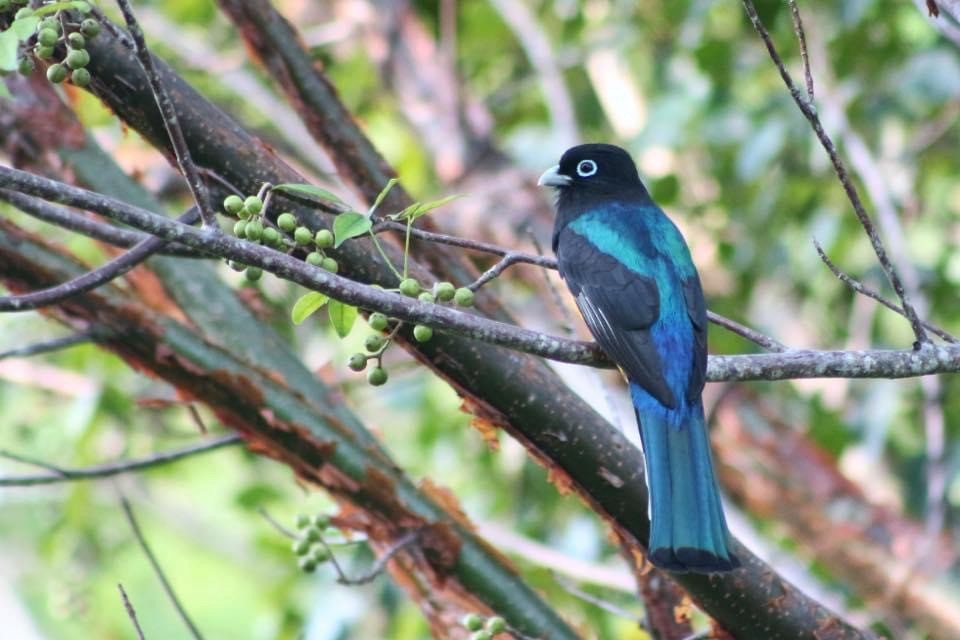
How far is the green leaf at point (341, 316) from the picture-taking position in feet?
8.87

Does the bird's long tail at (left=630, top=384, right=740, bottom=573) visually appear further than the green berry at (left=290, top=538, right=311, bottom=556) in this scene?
No

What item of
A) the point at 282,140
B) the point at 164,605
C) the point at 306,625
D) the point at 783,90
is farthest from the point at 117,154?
the point at 164,605

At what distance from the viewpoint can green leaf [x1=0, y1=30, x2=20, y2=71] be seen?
7.59ft

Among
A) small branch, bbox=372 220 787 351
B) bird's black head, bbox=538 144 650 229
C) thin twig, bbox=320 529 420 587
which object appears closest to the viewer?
small branch, bbox=372 220 787 351

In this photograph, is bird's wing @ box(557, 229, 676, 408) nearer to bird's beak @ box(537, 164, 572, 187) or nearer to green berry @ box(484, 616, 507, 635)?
bird's beak @ box(537, 164, 572, 187)

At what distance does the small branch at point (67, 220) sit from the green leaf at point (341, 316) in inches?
12.5

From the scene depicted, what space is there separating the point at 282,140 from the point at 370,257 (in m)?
3.76

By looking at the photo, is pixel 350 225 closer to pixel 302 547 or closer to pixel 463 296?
pixel 463 296

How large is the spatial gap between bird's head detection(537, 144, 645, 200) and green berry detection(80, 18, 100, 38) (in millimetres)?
2312

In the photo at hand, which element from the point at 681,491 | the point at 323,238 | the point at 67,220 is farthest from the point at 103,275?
the point at 681,491

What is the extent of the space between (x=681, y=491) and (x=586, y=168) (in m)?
1.80

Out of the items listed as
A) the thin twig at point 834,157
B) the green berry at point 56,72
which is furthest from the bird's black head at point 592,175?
the green berry at point 56,72

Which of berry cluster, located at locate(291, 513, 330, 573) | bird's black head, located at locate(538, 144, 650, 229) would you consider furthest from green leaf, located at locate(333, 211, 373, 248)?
bird's black head, located at locate(538, 144, 650, 229)

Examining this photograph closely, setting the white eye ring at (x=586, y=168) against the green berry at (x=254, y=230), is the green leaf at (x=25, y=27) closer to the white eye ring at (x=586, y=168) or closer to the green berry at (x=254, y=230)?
the green berry at (x=254, y=230)
